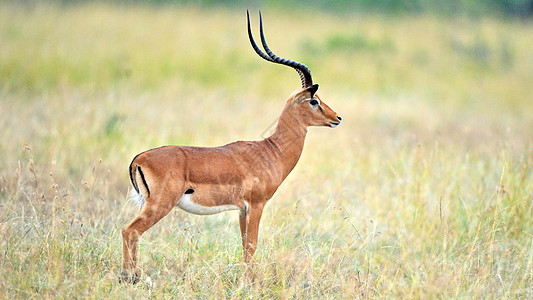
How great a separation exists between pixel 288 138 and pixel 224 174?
2.26 ft

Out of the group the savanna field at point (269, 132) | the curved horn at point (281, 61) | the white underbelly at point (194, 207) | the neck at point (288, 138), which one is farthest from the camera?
the neck at point (288, 138)

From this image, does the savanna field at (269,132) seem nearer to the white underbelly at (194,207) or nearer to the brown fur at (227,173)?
the brown fur at (227,173)

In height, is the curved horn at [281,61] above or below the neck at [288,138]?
above

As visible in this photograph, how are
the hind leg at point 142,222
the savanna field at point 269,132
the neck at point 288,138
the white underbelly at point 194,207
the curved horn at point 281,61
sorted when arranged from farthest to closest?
1. the neck at point 288,138
2. the savanna field at point 269,132
3. the curved horn at point 281,61
4. the white underbelly at point 194,207
5. the hind leg at point 142,222

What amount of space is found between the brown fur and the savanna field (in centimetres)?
28

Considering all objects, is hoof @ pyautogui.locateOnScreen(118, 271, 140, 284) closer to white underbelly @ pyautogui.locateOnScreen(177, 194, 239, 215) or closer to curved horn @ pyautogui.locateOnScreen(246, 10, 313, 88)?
white underbelly @ pyautogui.locateOnScreen(177, 194, 239, 215)

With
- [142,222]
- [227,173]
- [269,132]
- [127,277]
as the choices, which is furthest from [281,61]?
[269,132]

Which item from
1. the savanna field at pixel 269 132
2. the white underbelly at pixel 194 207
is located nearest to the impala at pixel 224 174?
the white underbelly at pixel 194 207

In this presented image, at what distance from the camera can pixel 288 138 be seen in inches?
186

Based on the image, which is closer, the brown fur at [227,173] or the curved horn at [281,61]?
→ the brown fur at [227,173]

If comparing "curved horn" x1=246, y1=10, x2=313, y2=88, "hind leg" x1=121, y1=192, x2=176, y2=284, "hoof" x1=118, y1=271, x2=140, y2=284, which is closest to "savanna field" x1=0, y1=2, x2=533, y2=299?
"hoof" x1=118, y1=271, x2=140, y2=284

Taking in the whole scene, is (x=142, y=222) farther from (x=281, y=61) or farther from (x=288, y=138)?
(x=281, y=61)

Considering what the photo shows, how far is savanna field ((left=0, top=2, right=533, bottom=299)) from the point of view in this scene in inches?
177

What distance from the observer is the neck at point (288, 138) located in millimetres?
4688
